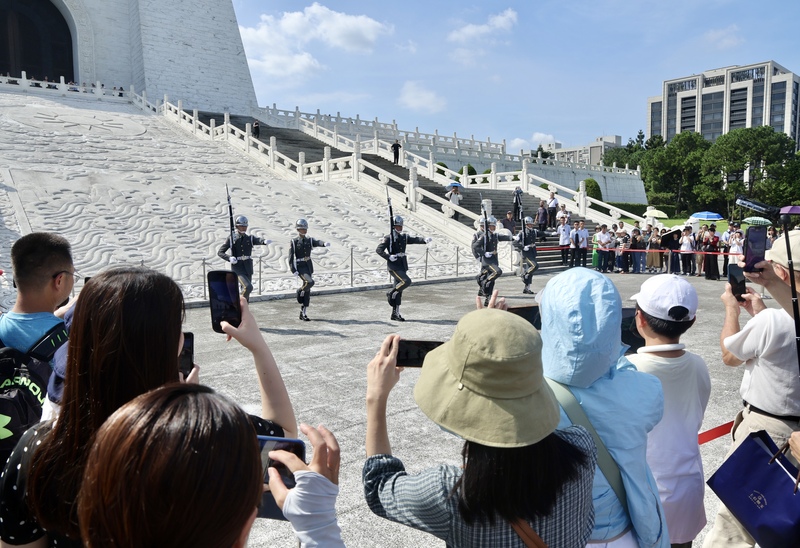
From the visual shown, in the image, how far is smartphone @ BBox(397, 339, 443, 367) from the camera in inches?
64.8

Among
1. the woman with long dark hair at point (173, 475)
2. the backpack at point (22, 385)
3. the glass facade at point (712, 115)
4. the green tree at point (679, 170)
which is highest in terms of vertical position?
the glass facade at point (712, 115)

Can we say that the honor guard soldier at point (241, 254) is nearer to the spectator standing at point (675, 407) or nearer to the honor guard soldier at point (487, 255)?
the honor guard soldier at point (487, 255)

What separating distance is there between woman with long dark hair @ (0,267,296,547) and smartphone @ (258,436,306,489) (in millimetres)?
322

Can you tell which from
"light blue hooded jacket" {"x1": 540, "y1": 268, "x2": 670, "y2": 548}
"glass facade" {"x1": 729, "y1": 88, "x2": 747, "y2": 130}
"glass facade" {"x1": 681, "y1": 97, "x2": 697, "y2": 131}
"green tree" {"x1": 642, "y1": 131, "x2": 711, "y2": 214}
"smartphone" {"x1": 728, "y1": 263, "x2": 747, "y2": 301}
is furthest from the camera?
"glass facade" {"x1": 681, "y1": 97, "x2": 697, "y2": 131}

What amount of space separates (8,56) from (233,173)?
81.1ft

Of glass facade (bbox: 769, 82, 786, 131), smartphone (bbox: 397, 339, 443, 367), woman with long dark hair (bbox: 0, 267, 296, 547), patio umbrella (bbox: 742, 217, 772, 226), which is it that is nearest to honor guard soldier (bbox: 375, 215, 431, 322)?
patio umbrella (bbox: 742, 217, 772, 226)

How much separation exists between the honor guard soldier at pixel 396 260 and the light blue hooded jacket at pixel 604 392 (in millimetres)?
7229

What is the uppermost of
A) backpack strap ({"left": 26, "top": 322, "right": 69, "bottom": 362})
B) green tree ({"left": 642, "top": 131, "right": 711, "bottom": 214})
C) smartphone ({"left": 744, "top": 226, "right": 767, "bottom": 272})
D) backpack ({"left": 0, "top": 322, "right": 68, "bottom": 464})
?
green tree ({"left": 642, "top": 131, "right": 711, "bottom": 214})

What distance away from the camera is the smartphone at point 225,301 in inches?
77.4

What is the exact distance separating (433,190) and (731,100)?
9021 cm

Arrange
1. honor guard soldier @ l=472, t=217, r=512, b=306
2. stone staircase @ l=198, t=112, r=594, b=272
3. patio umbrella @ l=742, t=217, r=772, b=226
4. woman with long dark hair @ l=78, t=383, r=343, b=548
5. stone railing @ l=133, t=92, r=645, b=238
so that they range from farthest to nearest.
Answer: stone railing @ l=133, t=92, r=645, b=238 < stone staircase @ l=198, t=112, r=594, b=272 < honor guard soldier @ l=472, t=217, r=512, b=306 < patio umbrella @ l=742, t=217, r=772, b=226 < woman with long dark hair @ l=78, t=383, r=343, b=548

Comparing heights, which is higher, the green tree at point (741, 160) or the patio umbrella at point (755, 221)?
the green tree at point (741, 160)

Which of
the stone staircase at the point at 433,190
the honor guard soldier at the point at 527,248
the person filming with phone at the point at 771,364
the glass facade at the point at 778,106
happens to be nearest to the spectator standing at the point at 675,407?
the person filming with phone at the point at 771,364

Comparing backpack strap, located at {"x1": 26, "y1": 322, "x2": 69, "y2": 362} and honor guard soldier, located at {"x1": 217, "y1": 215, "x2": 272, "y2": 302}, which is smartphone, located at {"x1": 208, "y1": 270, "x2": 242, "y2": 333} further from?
A: honor guard soldier, located at {"x1": 217, "y1": 215, "x2": 272, "y2": 302}
